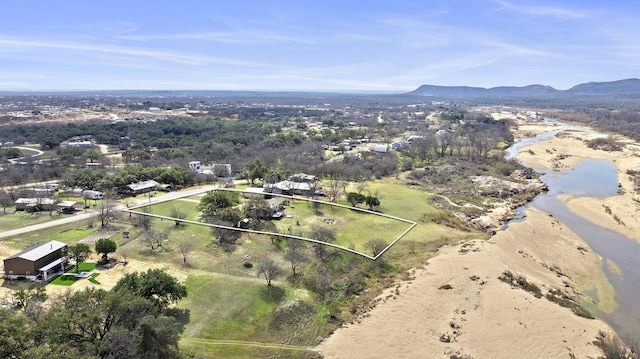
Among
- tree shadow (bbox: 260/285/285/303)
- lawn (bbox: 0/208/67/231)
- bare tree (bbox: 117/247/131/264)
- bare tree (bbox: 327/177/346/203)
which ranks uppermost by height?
bare tree (bbox: 327/177/346/203)

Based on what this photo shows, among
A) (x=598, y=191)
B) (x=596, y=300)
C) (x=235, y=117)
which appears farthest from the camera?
(x=235, y=117)

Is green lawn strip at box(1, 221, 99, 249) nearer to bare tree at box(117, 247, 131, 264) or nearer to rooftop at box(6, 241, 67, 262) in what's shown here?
rooftop at box(6, 241, 67, 262)

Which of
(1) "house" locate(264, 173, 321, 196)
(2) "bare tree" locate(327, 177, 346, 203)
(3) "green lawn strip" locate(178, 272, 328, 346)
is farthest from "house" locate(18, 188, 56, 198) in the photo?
(2) "bare tree" locate(327, 177, 346, 203)

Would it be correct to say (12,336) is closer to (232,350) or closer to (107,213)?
(232,350)

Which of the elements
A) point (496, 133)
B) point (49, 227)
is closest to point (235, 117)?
point (496, 133)

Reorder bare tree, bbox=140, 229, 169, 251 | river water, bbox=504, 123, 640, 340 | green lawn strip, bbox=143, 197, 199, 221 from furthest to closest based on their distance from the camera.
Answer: green lawn strip, bbox=143, 197, 199, 221 → bare tree, bbox=140, 229, 169, 251 → river water, bbox=504, 123, 640, 340

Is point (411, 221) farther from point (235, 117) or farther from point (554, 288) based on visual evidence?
point (235, 117)

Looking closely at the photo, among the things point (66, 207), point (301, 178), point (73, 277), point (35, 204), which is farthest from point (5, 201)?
point (301, 178)
